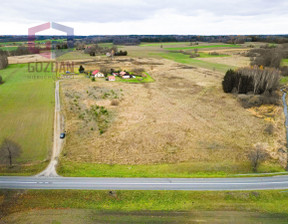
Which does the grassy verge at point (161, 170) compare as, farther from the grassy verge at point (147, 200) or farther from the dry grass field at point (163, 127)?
the grassy verge at point (147, 200)

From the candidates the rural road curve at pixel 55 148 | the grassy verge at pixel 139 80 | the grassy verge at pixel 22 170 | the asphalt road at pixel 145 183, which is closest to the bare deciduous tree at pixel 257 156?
the asphalt road at pixel 145 183

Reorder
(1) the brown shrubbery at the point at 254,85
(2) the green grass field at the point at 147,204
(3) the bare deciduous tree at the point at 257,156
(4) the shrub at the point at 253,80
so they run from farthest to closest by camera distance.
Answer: (4) the shrub at the point at 253,80, (1) the brown shrubbery at the point at 254,85, (3) the bare deciduous tree at the point at 257,156, (2) the green grass field at the point at 147,204

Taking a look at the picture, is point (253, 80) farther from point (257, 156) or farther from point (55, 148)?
point (55, 148)

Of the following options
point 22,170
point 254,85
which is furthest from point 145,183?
point 254,85

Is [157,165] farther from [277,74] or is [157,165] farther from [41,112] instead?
[277,74]

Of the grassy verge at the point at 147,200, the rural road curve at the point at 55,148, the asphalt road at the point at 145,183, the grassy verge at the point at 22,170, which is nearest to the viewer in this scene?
the grassy verge at the point at 147,200

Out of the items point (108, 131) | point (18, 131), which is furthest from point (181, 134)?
point (18, 131)
